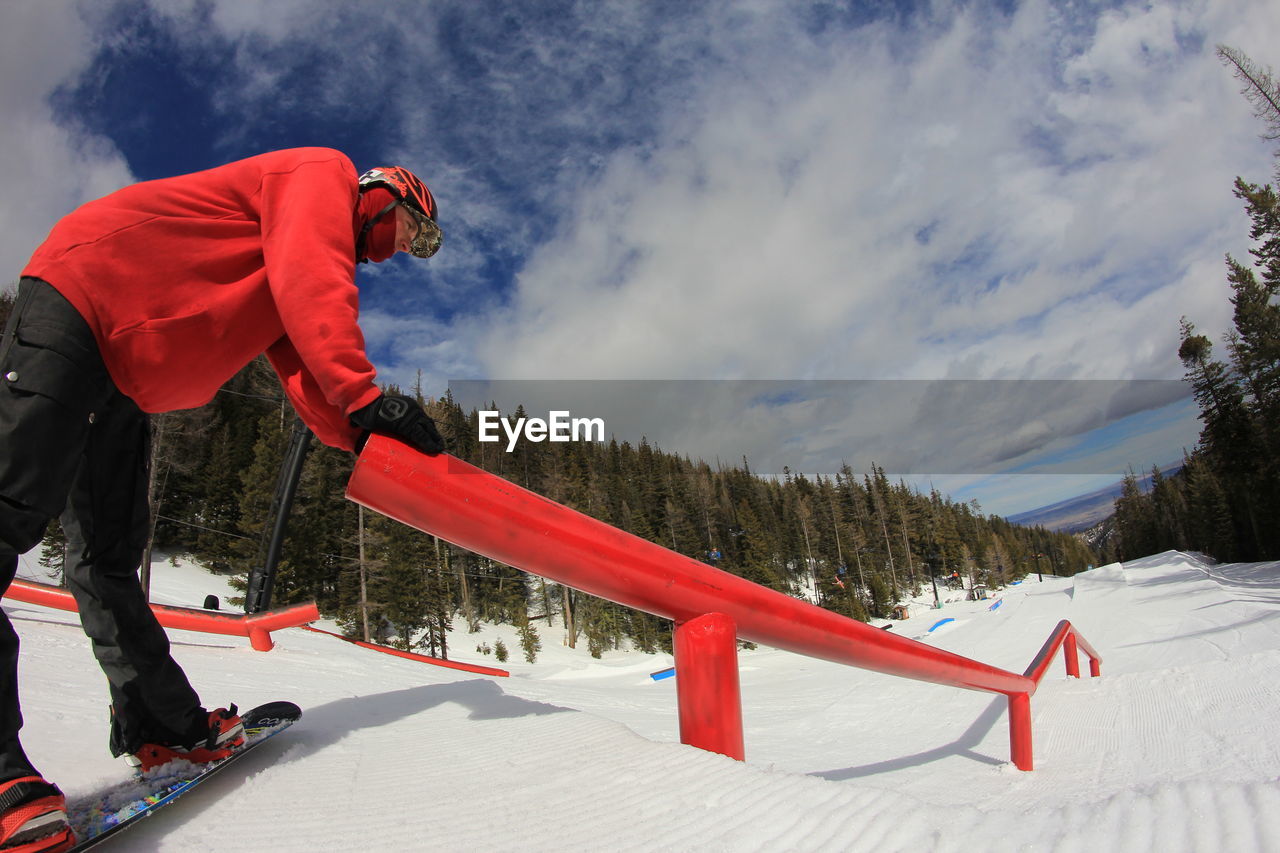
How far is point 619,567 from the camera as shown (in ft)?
4.91

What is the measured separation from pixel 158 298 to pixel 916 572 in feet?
274

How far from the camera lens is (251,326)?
5.61 feet

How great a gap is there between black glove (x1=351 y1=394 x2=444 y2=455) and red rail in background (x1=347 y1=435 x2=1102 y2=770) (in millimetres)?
28

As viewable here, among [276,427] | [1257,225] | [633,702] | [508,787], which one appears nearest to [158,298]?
[508,787]

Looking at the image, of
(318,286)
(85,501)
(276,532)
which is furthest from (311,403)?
(276,532)

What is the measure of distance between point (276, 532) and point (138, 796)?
7.48 metres

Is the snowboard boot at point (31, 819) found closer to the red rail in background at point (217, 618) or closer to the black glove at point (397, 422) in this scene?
the black glove at point (397, 422)

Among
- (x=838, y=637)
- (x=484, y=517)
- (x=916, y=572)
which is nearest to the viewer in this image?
(x=484, y=517)

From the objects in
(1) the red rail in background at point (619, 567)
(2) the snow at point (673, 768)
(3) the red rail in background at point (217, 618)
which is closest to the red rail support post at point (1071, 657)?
(2) the snow at point (673, 768)

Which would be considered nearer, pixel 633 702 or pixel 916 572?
pixel 633 702

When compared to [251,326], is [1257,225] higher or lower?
higher

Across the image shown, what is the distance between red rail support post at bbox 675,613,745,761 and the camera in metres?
1.54

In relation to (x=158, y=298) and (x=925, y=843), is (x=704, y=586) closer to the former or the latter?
(x=925, y=843)

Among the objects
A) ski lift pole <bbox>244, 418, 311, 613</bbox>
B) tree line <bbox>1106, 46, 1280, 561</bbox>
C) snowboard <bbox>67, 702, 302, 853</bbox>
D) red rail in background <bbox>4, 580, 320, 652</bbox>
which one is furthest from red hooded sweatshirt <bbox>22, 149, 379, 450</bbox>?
tree line <bbox>1106, 46, 1280, 561</bbox>
